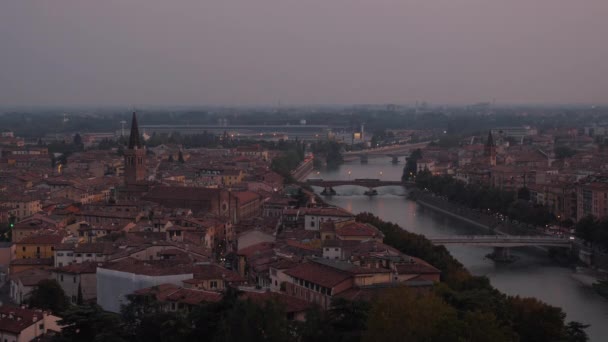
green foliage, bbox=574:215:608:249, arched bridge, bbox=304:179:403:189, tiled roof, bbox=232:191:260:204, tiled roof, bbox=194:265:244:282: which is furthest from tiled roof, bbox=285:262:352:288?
arched bridge, bbox=304:179:403:189

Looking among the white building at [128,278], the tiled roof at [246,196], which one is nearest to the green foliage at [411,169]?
the tiled roof at [246,196]

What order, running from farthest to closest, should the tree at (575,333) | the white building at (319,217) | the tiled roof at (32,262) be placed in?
the white building at (319,217) → the tiled roof at (32,262) → the tree at (575,333)

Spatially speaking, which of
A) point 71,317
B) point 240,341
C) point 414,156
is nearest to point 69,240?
point 71,317

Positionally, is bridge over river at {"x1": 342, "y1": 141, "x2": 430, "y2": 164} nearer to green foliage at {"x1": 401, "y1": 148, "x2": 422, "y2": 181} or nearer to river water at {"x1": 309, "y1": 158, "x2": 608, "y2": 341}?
green foliage at {"x1": 401, "y1": 148, "x2": 422, "y2": 181}

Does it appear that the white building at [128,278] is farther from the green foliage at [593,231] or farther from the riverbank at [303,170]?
the riverbank at [303,170]

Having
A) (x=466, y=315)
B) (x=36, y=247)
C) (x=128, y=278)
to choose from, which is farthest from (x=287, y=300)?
(x=36, y=247)

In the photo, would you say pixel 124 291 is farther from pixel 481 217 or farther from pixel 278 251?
pixel 481 217

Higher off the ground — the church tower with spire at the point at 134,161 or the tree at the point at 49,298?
the church tower with spire at the point at 134,161

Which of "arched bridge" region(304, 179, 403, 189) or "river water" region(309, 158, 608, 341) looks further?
"arched bridge" region(304, 179, 403, 189)
